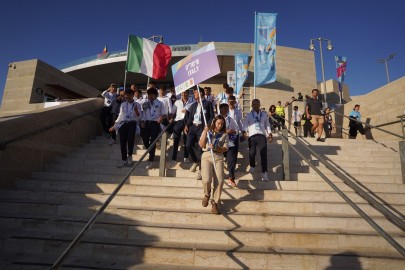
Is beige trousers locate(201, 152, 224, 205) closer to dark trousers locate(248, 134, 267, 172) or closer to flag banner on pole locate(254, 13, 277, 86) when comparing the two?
dark trousers locate(248, 134, 267, 172)

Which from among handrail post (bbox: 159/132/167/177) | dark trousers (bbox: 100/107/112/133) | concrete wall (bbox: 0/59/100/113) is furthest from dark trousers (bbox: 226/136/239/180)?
concrete wall (bbox: 0/59/100/113)

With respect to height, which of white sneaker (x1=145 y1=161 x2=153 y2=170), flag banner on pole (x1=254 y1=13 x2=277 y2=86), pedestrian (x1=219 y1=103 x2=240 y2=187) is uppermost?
flag banner on pole (x1=254 y1=13 x2=277 y2=86)

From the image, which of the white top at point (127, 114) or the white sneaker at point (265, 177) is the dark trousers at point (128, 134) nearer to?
the white top at point (127, 114)

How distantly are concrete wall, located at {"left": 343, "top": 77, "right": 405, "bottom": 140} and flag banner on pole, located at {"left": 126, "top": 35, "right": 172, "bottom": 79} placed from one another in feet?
30.4

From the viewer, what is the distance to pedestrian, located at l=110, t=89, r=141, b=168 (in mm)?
6328

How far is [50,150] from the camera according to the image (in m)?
6.38

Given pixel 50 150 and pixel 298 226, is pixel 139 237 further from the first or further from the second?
→ pixel 50 150

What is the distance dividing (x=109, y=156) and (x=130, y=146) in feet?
3.01

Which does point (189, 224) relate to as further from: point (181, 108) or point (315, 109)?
point (315, 109)

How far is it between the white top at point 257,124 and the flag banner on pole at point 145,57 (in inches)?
170

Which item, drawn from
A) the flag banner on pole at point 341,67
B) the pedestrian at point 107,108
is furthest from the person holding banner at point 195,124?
the flag banner on pole at point 341,67

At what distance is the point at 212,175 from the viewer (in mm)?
4629

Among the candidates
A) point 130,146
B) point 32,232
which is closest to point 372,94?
point 130,146

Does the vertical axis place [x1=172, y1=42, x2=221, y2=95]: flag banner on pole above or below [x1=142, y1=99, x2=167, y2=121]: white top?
above
